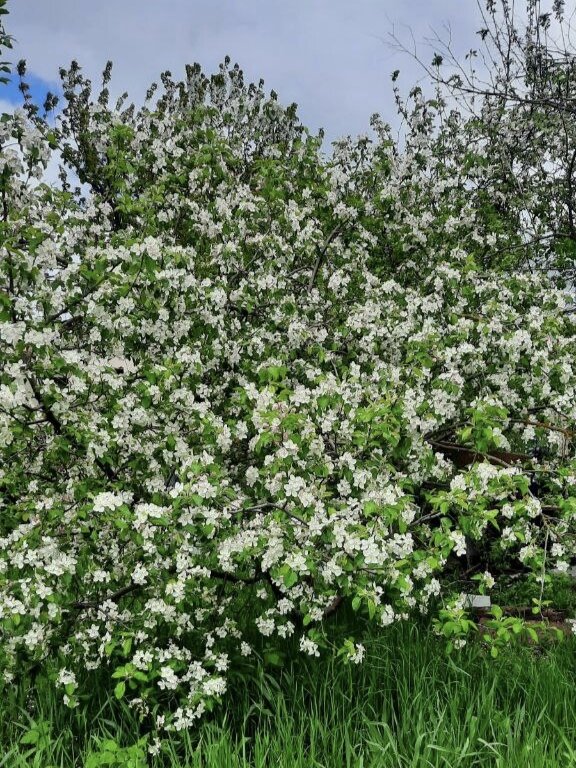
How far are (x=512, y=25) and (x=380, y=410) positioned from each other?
7221 mm

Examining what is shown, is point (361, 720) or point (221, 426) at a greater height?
point (221, 426)

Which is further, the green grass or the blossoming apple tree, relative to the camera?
the blossoming apple tree

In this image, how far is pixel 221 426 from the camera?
15.6ft

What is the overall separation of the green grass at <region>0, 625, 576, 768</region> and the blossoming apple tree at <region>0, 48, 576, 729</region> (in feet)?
0.88

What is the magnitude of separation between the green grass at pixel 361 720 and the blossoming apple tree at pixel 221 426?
269 mm

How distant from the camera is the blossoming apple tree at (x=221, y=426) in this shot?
163 inches

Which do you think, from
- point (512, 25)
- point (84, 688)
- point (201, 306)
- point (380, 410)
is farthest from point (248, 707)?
point (512, 25)

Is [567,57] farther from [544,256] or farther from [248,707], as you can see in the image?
[248,707]

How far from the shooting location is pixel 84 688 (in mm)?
4672

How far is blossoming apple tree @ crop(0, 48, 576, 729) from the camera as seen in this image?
414 centimetres

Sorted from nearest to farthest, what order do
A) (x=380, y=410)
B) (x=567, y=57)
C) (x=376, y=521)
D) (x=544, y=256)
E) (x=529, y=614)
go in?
1. (x=376, y=521)
2. (x=380, y=410)
3. (x=567, y=57)
4. (x=529, y=614)
5. (x=544, y=256)

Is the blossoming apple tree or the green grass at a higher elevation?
the blossoming apple tree

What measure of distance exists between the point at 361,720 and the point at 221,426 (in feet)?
6.56

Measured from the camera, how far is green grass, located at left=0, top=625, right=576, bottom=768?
3.92m
